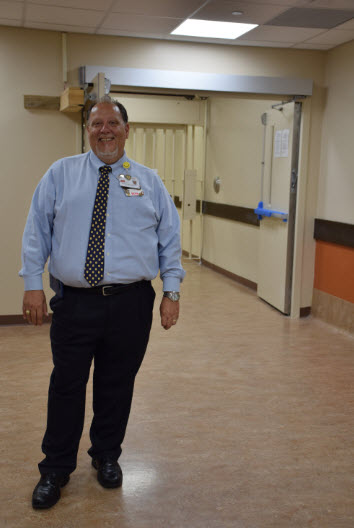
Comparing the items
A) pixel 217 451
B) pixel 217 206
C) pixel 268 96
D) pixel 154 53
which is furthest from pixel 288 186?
pixel 217 451

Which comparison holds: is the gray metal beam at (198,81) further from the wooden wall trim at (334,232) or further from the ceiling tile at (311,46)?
the wooden wall trim at (334,232)

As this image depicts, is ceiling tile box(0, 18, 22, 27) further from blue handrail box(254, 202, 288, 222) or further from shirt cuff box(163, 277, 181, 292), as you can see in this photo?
shirt cuff box(163, 277, 181, 292)

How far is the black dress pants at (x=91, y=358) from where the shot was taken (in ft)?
8.00

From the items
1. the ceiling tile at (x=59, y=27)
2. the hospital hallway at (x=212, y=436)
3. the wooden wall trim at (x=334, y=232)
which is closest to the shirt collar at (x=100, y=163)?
the hospital hallway at (x=212, y=436)

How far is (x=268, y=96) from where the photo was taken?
221 inches

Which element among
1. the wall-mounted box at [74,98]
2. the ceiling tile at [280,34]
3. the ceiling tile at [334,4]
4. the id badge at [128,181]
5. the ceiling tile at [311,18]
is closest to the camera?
the id badge at [128,181]

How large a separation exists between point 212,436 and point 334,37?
364 cm

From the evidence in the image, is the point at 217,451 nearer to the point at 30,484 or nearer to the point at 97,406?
the point at 97,406

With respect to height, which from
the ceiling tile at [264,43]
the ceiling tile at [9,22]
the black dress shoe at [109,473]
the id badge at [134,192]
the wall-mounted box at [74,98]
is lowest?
the black dress shoe at [109,473]

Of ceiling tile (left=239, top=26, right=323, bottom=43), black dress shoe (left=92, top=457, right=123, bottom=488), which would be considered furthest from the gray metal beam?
black dress shoe (left=92, top=457, right=123, bottom=488)

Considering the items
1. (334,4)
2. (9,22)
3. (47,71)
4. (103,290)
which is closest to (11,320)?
(47,71)

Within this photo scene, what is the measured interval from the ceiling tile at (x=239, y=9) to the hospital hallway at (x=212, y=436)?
256 cm

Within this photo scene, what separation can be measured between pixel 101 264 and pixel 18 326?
321 cm

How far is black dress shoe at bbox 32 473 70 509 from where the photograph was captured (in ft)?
8.05
